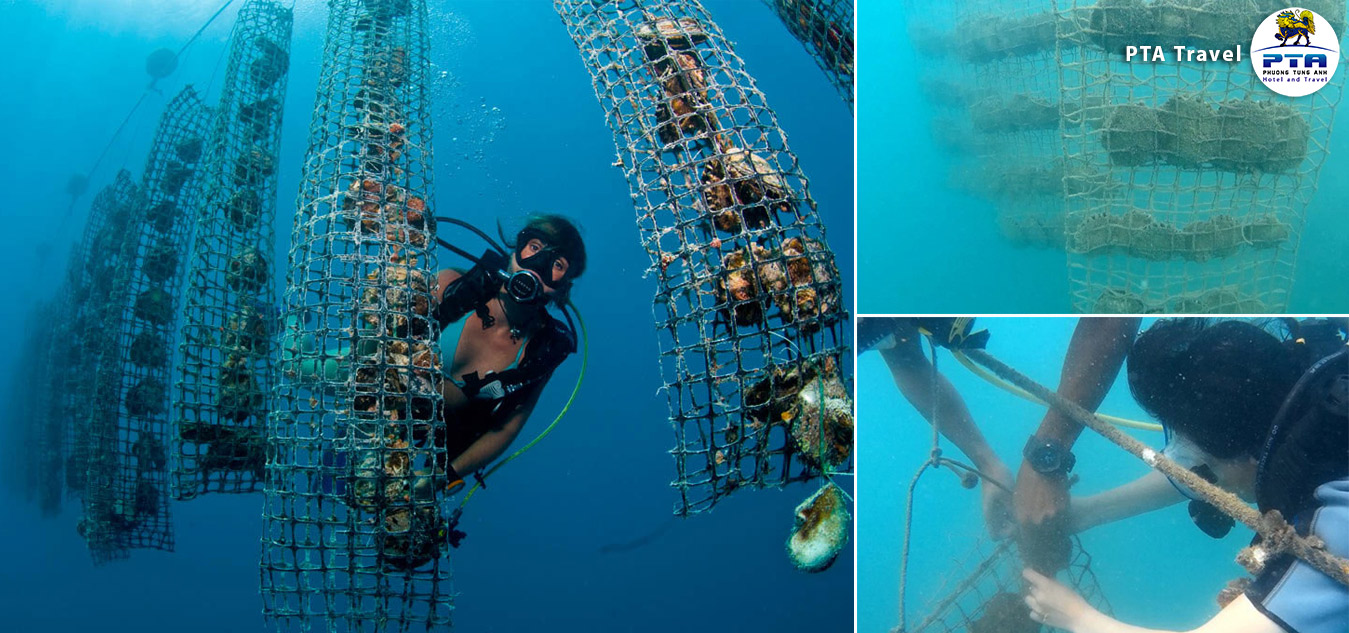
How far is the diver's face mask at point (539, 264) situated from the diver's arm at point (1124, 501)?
104 inches

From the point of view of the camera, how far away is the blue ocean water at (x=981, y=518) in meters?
2.49

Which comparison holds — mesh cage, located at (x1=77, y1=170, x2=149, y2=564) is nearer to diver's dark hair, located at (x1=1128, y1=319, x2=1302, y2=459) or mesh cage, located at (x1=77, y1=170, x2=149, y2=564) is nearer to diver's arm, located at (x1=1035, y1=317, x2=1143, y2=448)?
diver's arm, located at (x1=1035, y1=317, x2=1143, y2=448)

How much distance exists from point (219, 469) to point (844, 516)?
9.68 ft

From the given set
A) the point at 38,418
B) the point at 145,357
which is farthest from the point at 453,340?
the point at 38,418

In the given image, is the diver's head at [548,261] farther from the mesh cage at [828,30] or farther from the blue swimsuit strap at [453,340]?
the mesh cage at [828,30]

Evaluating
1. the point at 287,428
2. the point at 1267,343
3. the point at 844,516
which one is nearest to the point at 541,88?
the point at 287,428

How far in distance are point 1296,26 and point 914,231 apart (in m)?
1.81

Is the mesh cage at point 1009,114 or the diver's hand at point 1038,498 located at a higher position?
the mesh cage at point 1009,114

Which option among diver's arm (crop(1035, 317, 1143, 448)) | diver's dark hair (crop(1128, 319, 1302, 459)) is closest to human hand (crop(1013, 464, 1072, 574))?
diver's arm (crop(1035, 317, 1143, 448))

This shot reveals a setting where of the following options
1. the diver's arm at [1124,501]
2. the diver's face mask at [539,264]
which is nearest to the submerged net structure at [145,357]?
the diver's face mask at [539,264]

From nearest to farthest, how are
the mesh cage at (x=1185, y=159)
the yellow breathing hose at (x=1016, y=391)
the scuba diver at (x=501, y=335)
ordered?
the yellow breathing hose at (x=1016, y=391) < the mesh cage at (x=1185, y=159) < the scuba diver at (x=501, y=335)

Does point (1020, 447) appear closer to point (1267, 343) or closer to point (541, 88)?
point (1267, 343)

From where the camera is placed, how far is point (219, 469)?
10.2ft

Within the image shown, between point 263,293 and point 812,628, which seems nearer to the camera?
point 263,293
